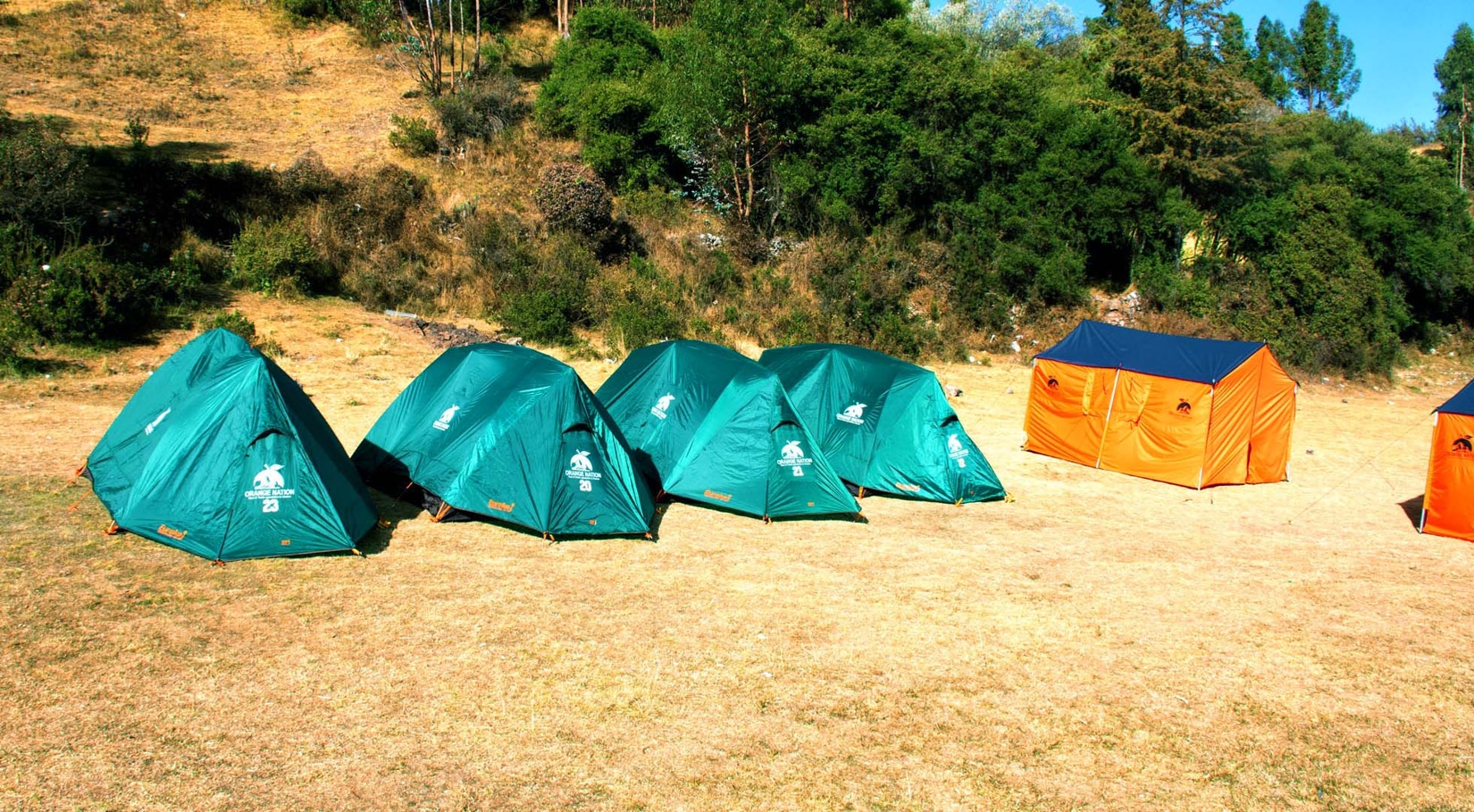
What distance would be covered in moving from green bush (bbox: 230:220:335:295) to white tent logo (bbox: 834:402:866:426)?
13.7 meters

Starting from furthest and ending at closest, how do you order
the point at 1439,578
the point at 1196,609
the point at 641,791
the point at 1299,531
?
the point at 1299,531 → the point at 1439,578 → the point at 1196,609 → the point at 641,791

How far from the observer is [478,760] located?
635 cm

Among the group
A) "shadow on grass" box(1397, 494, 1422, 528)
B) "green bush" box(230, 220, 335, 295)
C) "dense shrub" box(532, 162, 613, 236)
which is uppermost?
"dense shrub" box(532, 162, 613, 236)

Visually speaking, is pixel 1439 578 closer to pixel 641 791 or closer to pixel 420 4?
pixel 641 791

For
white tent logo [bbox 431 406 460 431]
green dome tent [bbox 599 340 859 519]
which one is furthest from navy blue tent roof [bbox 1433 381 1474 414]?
white tent logo [bbox 431 406 460 431]

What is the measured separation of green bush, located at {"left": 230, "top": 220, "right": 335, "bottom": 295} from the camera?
20500mm

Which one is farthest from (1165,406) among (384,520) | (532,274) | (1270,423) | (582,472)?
(532,274)

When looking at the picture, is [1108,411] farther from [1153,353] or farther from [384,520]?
[384,520]

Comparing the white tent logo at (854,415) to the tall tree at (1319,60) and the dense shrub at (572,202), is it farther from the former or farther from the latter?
the tall tree at (1319,60)

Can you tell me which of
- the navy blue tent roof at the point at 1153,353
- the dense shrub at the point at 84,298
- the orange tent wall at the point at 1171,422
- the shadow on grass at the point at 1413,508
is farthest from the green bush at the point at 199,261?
the shadow on grass at the point at 1413,508

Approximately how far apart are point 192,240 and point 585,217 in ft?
30.6

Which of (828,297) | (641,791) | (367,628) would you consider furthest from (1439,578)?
(828,297)

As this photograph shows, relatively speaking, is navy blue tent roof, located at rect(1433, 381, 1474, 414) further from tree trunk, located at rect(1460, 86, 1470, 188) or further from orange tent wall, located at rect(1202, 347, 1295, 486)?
tree trunk, located at rect(1460, 86, 1470, 188)

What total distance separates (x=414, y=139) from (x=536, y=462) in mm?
20770
